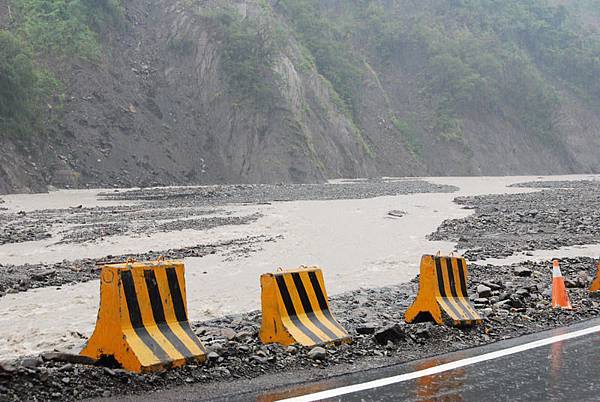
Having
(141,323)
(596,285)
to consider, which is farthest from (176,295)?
(596,285)

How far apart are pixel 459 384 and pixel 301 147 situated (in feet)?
147

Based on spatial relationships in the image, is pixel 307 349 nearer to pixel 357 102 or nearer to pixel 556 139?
pixel 357 102

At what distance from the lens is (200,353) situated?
6074 mm

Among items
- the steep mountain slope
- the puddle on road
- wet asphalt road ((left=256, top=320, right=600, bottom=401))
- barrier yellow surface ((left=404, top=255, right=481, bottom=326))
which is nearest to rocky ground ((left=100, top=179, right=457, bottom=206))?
the puddle on road

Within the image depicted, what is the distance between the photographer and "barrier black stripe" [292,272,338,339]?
715 cm

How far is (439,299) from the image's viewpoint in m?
8.00

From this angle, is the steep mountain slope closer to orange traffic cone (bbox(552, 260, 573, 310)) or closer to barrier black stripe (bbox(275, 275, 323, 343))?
orange traffic cone (bbox(552, 260, 573, 310))

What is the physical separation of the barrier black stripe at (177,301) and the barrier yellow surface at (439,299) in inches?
112

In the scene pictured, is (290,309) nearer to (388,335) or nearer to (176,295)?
(388,335)

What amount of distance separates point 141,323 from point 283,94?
47.1 meters

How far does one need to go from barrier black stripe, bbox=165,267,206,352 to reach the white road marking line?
152 cm

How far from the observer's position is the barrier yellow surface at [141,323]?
18.7 feet

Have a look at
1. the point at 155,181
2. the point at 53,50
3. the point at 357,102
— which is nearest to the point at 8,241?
the point at 155,181

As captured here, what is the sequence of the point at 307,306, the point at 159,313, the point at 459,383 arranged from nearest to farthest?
the point at 459,383 < the point at 159,313 < the point at 307,306
